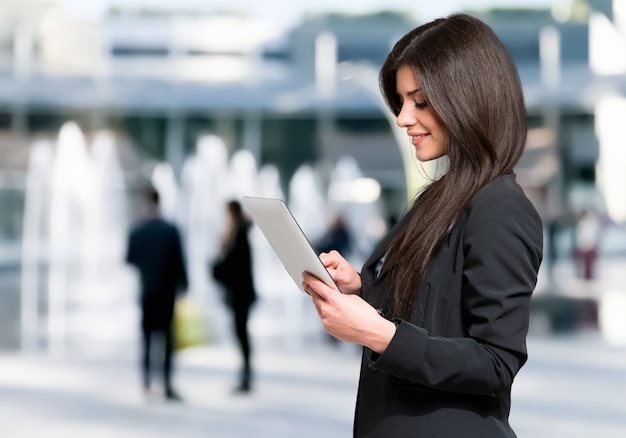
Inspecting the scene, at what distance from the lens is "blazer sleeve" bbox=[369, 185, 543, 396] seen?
1188 mm

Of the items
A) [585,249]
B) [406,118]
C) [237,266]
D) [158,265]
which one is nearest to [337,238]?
[237,266]

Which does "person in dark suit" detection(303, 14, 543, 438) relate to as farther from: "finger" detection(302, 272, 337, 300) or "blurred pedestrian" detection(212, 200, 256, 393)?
"blurred pedestrian" detection(212, 200, 256, 393)

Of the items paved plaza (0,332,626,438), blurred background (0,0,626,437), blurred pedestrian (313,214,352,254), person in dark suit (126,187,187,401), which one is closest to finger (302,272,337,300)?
paved plaza (0,332,626,438)

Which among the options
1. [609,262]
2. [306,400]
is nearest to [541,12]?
[609,262]

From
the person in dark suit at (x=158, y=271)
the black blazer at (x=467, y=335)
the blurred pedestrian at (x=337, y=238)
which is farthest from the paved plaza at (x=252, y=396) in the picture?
the black blazer at (x=467, y=335)

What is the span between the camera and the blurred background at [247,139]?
13.9 m

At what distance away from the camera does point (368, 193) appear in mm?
23609

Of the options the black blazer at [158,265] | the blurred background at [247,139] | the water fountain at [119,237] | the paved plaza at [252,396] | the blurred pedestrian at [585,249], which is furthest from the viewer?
the blurred pedestrian at [585,249]

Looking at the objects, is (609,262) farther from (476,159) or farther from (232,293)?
(476,159)

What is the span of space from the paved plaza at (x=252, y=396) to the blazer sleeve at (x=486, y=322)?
3.60 meters

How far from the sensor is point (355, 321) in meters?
1.20

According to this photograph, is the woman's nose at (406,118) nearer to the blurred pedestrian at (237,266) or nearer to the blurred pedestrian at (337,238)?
the blurred pedestrian at (237,266)

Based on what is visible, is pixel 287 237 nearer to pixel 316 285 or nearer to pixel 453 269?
pixel 316 285

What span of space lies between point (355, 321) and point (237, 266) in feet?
15.3
